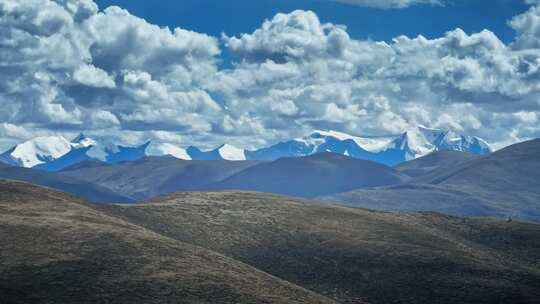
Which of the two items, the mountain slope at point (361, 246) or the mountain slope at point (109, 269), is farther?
the mountain slope at point (361, 246)

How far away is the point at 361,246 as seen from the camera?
368 feet

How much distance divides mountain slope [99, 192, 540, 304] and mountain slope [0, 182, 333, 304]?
53.5 feet

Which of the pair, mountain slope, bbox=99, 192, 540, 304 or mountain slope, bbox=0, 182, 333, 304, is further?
mountain slope, bbox=99, 192, 540, 304

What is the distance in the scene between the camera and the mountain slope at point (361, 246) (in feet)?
294

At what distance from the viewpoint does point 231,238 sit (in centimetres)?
11250

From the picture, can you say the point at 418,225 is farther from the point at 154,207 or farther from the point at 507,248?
the point at 154,207

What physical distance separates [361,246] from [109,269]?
174 ft

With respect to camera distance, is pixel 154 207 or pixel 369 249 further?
pixel 154 207

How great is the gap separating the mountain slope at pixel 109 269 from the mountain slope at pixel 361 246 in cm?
1630

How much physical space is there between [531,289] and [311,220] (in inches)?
2107

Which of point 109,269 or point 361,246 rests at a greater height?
point 361,246

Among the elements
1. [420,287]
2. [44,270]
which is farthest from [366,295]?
[44,270]

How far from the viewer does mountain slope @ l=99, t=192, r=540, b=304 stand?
89562 mm

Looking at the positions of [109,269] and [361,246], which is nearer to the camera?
[109,269]
